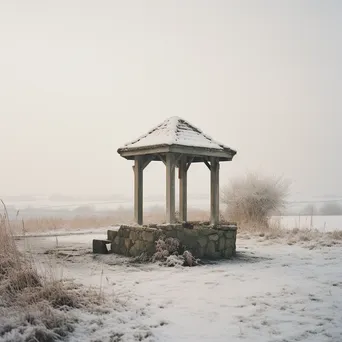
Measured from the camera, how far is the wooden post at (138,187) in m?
8.92

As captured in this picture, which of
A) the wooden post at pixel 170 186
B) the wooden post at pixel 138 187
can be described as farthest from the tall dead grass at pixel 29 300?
the wooden post at pixel 138 187

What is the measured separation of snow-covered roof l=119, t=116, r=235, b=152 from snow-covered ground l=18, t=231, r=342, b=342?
241 cm

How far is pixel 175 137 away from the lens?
7922 millimetres

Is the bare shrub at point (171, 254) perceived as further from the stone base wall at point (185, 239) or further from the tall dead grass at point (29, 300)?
the tall dead grass at point (29, 300)

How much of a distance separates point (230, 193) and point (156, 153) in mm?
7652

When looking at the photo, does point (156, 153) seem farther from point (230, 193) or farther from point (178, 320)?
point (230, 193)

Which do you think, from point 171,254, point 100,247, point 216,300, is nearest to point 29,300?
point 216,300

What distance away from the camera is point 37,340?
3293mm

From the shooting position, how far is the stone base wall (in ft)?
24.5

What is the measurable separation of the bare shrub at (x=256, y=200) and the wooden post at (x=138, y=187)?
622 centimetres

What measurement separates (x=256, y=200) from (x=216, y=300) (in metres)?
10.4

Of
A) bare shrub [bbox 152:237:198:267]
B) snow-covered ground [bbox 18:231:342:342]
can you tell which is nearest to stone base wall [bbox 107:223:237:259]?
bare shrub [bbox 152:237:198:267]

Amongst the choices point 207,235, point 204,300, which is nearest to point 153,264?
point 207,235

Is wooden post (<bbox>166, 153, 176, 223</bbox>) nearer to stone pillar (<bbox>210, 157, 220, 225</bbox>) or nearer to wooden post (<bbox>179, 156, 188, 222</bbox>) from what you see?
stone pillar (<bbox>210, 157, 220, 225</bbox>)
